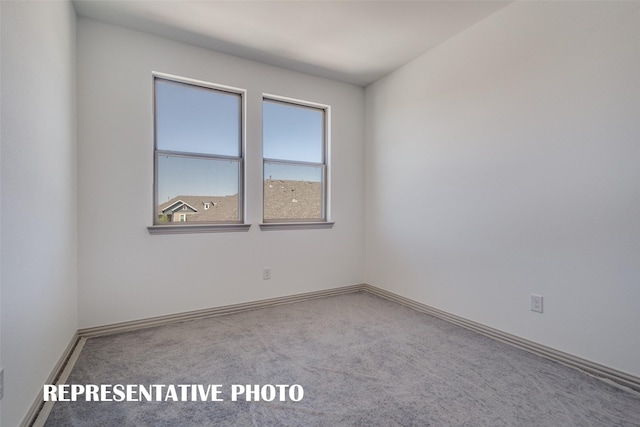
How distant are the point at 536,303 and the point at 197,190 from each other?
10.0 feet

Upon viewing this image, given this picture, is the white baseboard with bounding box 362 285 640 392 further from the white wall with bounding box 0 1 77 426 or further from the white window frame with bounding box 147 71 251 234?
the white wall with bounding box 0 1 77 426

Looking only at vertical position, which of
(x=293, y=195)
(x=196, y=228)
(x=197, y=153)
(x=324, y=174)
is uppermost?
(x=197, y=153)

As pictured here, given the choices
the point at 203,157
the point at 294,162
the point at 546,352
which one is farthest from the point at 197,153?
the point at 546,352

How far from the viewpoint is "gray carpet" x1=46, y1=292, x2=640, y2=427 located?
148cm

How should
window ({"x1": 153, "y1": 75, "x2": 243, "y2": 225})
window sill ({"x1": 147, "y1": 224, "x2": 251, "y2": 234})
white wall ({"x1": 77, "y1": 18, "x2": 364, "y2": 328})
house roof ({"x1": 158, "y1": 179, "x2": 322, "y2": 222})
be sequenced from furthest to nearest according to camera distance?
house roof ({"x1": 158, "y1": 179, "x2": 322, "y2": 222})
window ({"x1": 153, "y1": 75, "x2": 243, "y2": 225})
window sill ({"x1": 147, "y1": 224, "x2": 251, "y2": 234})
white wall ({"x1": 77, "y1": 18, "x2": 364, "y2": 328})

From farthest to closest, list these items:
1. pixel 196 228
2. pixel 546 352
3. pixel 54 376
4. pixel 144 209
Answer: pixel 196 228, pixel 144 209, pixel 546 352, pixel 54 376

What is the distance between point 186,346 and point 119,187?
57.6 inches

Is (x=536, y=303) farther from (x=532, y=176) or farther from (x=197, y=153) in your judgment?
(x=197, y=153)

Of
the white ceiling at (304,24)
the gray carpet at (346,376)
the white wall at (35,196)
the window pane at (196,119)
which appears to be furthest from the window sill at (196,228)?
the white ceiling at (304,24)

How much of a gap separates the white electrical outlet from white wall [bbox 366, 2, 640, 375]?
0.04 m

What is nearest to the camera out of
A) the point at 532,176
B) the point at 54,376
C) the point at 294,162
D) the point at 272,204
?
the point at 54,376

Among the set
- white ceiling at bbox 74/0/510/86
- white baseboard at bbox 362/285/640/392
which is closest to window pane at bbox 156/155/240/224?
white ceiling at bbox 74/0/510/86

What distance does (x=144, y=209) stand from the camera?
8.63 feet

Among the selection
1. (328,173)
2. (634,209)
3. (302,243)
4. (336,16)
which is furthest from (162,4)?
(634,209)
